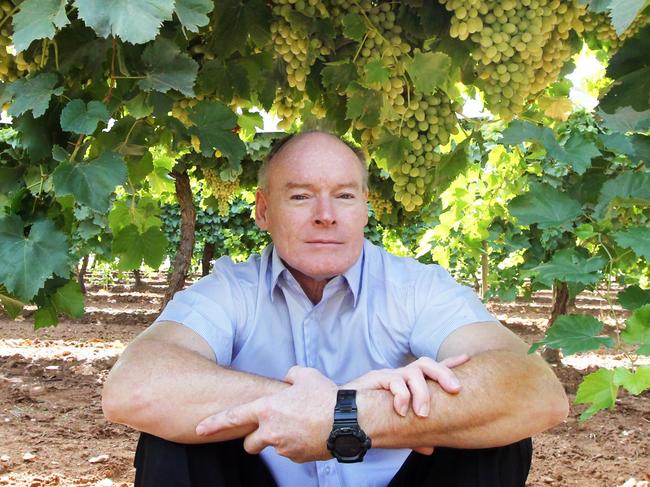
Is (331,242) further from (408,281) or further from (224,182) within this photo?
(224,182)

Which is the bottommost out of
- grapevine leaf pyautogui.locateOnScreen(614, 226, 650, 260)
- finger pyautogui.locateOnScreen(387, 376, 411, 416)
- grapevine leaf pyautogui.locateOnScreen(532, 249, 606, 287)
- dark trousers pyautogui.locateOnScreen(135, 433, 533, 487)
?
dark trousers pyautogui.locateOnScreen(135, 433, 533, 487)

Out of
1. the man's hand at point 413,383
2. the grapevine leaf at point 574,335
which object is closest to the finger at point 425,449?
the man's hand at point 413,383

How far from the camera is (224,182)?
16.9 ft

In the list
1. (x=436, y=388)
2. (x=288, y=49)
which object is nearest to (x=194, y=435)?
(x=436, y=388)

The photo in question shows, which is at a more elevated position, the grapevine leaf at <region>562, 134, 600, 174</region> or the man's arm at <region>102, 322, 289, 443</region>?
the grapevine leaf at <region>562, 134, 600, 174</region>

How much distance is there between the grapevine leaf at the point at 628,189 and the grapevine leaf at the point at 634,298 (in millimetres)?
185

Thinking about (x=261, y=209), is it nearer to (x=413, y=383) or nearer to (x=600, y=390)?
(x=413, y=383)

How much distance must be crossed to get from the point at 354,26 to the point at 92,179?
974 mm

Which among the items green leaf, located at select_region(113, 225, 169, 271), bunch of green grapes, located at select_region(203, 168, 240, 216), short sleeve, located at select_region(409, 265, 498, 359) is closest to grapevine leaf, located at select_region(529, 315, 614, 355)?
short sleeve, located at select_region(409, 265, 498, 359)

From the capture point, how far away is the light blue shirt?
7.12ft

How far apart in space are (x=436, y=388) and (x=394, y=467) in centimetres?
48

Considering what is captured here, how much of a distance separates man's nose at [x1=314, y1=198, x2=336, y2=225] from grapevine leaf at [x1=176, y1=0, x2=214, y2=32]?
3.14 ft

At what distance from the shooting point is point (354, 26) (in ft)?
7.29

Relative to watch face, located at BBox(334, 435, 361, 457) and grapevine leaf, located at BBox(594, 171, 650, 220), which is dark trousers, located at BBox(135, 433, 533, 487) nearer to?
watch face, located at BBox(334, 435, 361, 457)
